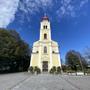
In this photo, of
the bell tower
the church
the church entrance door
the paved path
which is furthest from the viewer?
the bell tower

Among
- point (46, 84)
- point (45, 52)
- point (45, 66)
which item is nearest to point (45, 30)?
point (45, 52)

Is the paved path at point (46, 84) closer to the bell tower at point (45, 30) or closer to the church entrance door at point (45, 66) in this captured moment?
→ the church entrance door at point (45, 66)

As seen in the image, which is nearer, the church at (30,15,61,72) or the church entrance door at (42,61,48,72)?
the church entrance door at (42,61,48,72)

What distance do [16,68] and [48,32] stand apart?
60.4ft

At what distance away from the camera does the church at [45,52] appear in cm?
4641

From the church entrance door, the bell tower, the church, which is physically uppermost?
the bell tower

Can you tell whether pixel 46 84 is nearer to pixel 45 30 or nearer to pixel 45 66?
pixel 45 66

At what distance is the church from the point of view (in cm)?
4641

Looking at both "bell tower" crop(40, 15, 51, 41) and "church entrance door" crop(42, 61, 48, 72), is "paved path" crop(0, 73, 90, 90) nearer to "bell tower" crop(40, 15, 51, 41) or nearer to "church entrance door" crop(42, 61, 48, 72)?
"church entrance door" crop(42, 61, 48, 72)

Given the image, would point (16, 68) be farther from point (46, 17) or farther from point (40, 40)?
point (46, 17)

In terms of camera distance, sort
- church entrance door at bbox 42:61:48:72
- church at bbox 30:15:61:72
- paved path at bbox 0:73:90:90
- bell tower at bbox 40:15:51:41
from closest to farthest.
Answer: paved path at bbox 0:73:90:90 < church entrance door at bbox 42:61:48:72 < church at bbox 30:15:61:72 < bell tower at bbox 40:15:51:41

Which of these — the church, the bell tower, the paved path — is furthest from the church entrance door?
the paved path

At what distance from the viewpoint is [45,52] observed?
157 feet

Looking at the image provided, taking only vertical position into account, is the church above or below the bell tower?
below
